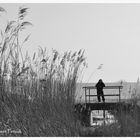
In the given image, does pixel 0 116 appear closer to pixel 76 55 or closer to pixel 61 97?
pixel 61 97

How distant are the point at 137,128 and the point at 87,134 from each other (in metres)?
0.95

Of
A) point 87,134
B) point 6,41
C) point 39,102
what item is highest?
point 6,41

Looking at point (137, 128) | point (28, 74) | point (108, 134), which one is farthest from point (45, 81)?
point (137, 128)

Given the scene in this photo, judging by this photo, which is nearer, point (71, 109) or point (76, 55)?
point (71, 109)

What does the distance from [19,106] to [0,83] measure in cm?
46

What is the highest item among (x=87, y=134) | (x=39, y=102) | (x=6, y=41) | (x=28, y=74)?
(x=6, y=41)

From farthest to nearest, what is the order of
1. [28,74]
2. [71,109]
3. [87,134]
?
1. [87,134]
2. [28,74]
3. [71,109]

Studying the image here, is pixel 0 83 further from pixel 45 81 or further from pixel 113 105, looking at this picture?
pixel 113 105

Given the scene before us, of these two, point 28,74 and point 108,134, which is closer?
point 28,74

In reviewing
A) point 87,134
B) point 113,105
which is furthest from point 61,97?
point 113,105

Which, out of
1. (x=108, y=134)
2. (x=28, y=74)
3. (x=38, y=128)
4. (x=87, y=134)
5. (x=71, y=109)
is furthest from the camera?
(x=87, y=134)

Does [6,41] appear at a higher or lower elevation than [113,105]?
higher

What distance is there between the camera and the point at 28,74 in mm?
6598

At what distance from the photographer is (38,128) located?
18.7 ft
